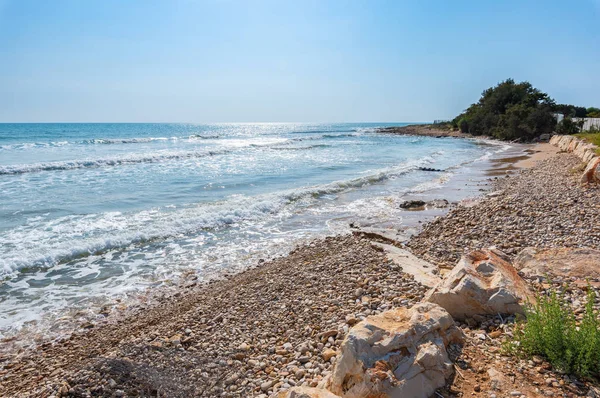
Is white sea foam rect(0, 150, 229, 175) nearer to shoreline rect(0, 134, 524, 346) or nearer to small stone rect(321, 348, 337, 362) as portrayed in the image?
shoreline rect(0, 134, 524, 346)

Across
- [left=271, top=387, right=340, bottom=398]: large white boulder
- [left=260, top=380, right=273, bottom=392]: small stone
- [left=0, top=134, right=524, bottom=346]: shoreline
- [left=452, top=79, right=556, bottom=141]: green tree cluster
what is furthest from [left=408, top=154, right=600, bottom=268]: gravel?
[left=452, top=79, right=556, bottom=141]: green tree cluster

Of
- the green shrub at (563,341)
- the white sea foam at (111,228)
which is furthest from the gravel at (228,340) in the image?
the white sea foam at (111,228)

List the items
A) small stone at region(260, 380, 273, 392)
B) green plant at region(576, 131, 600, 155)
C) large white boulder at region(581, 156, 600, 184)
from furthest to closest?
1. green plant at region(576, 131, 600, 155)
2. large white boulder at region(581, 156, 600, 184)
3. small stone at region(260, 380, 273, 392)

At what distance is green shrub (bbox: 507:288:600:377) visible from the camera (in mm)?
3266

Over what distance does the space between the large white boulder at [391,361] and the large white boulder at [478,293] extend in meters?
1.04

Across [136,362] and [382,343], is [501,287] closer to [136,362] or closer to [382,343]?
[382,343]

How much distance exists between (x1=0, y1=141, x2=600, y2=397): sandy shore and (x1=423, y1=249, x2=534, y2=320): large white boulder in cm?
63

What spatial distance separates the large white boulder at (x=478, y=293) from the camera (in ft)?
14.6

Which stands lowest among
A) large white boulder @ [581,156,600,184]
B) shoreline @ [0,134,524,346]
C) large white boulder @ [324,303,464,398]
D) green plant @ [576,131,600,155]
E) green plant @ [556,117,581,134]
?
shoreline @ [0,134,524,346]

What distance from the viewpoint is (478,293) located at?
4.49 metres

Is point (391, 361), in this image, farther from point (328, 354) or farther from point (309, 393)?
point (328, 354)

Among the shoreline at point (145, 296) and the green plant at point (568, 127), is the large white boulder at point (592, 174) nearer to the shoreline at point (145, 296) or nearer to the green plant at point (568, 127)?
the shoreline at point (145, 296)

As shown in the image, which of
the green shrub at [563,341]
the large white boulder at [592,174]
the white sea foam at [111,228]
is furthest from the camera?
the large white boulder at [592,174]

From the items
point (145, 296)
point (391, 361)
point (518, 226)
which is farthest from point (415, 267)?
point (145, 296)
